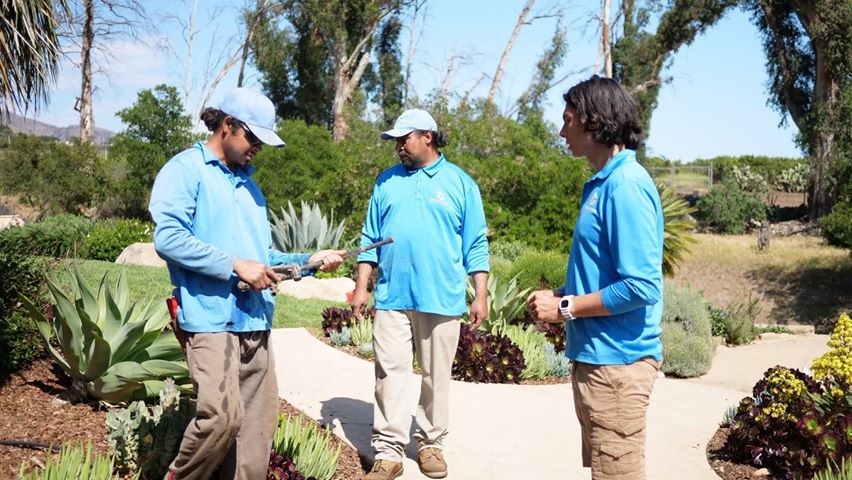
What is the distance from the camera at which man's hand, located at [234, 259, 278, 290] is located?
3.45 m

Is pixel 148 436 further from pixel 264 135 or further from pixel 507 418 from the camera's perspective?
pixel 507 418

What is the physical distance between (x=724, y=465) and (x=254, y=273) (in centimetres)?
383

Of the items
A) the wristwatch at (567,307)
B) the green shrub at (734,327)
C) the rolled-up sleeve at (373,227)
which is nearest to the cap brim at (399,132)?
the rolled-up sleeve at (373,227)

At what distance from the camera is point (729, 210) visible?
3241cm

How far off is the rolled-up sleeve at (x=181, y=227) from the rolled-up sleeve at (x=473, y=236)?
6.65 feet

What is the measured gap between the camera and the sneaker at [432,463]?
5062mm

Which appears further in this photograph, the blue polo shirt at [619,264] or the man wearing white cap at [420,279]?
the man wearing white cap at [420,279]

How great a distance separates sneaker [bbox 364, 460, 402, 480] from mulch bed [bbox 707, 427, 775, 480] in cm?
217

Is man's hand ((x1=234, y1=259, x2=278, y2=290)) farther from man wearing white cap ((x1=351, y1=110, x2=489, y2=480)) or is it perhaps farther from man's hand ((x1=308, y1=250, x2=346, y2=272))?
man wearing white cap ((x1=351, y1=110, x2=489, y2=480))

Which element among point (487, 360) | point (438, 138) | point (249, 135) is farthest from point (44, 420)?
point (487, 360)

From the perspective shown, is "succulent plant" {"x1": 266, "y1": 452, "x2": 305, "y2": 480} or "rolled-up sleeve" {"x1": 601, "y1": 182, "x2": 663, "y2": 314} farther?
"succulent plant" {"x1": 266, "y1": 452, "x2": 305, "y2": 480}

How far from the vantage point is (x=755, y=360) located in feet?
37.0

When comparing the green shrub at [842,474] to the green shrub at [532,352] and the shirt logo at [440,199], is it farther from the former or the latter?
the green shrub at [532,352]

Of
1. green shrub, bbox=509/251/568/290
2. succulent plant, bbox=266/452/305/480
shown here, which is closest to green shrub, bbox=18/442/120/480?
succulent plant, bbox=266/452/305/480
